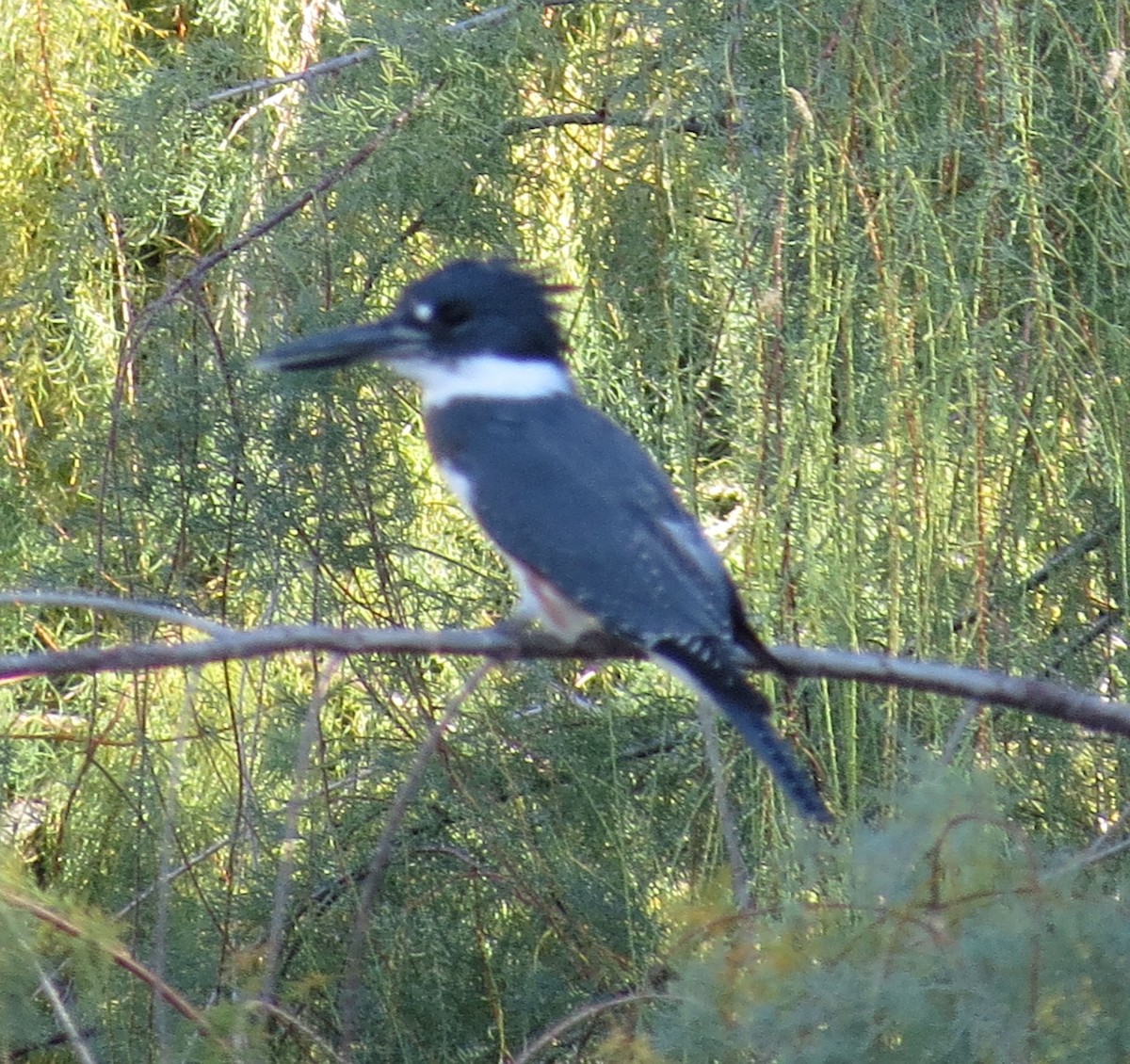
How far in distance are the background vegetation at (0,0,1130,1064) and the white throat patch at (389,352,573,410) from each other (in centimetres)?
12

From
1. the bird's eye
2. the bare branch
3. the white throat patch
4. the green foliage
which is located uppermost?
the bare branch

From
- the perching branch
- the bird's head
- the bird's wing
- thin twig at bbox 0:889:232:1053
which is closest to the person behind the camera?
the perching branch

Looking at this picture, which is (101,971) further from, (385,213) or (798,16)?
(798,16)

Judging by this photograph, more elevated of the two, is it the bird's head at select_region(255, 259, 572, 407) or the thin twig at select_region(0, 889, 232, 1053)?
the bird's head at select_region(255, 259, 572, 407)

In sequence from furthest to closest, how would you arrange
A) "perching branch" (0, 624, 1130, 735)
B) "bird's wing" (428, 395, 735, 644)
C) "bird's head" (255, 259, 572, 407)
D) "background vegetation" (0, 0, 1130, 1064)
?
"bird's head" (255, 259, 572, 407)
"bird's wing" (428, 395, 735, 644)
"background vegetation" (0, 0, 1130, 1064)
"perching branch" (0, 624, 1130, 735)

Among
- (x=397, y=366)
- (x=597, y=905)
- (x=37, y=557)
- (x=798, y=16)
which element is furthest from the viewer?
(x=37, y=557)

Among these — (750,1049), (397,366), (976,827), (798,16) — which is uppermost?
(798,16)

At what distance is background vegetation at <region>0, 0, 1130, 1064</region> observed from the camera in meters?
1.29

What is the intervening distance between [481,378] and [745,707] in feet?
1.83

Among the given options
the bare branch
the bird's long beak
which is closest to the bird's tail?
the bird's long beak

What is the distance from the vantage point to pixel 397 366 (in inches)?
65.4

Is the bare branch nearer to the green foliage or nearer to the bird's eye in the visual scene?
the bird's eye

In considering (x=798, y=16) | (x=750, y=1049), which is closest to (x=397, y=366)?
(x=798, y=16)

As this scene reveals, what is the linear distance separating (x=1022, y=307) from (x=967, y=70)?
8.2 inches
